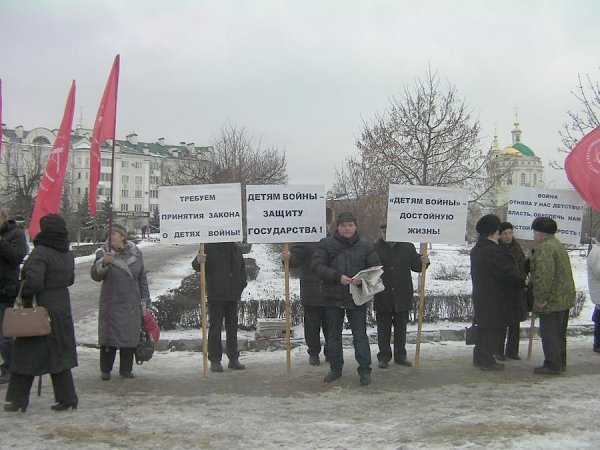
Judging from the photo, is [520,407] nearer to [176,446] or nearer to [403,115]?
[176,446]

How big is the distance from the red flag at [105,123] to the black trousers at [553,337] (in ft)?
17.2

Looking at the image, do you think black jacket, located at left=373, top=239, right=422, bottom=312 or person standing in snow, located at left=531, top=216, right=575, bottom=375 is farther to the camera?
black jacket, located at left=373, top=239, right=422, bottom=312

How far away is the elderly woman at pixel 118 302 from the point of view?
20.7 ft

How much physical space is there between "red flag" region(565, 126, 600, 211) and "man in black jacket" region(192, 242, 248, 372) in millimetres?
4506

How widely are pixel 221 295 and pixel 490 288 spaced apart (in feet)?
10.3

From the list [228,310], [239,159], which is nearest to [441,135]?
[239,159]

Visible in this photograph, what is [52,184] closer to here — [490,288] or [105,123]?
[105,123]

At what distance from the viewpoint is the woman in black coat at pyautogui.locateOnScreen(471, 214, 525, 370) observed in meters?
6.64

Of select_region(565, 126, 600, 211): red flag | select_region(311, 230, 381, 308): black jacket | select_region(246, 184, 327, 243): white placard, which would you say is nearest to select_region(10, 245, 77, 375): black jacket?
select_region(246, 184, 327, 243): white placard

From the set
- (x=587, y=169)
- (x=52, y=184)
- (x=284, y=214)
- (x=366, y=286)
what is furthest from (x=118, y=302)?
(x=587, y=169)

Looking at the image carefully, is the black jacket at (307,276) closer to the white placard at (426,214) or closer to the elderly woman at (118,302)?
Answer: the white placard at (426,214)

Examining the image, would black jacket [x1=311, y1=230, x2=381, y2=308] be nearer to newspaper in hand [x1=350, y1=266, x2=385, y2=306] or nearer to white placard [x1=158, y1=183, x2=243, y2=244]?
newspaper in hand [x1=350, y1=266, x2=385, y2=306]

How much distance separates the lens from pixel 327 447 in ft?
14.2

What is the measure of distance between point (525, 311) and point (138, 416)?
4.72 metres
